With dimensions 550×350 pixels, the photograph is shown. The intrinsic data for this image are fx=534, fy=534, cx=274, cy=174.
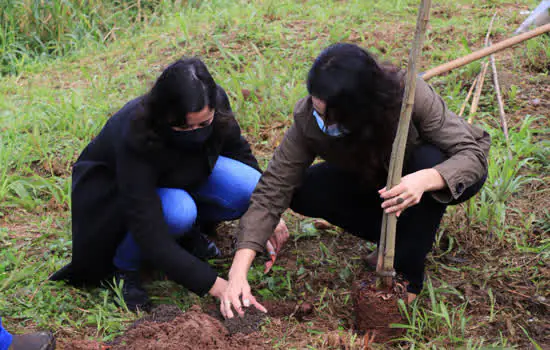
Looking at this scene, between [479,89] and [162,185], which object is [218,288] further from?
[479,89]

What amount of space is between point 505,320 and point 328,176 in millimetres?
865

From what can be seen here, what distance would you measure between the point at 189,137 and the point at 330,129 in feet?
1.72

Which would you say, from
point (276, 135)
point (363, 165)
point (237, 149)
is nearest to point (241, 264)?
point (363, 165)

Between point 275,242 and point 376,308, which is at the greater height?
point 376,308

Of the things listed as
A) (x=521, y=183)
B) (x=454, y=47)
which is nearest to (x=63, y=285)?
(x=521, y=183)

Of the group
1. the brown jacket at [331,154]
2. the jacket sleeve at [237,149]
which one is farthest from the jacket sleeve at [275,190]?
the jacket sleeve at [237,149]

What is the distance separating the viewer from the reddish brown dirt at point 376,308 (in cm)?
182

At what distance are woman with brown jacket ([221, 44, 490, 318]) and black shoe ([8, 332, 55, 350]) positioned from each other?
1.98ft

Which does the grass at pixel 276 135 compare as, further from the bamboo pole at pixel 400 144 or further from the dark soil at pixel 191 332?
the bamboo pole at pixel 400 144

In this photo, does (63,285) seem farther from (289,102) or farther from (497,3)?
(497,3)

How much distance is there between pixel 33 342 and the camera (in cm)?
178

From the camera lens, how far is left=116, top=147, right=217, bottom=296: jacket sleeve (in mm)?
1925

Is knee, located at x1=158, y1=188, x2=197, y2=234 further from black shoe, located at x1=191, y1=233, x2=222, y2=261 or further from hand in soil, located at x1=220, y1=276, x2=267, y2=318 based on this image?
hand in soil, located at x1=220, y1=276, x2=267, y2=318

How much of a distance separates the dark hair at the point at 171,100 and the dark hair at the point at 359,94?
377mm
